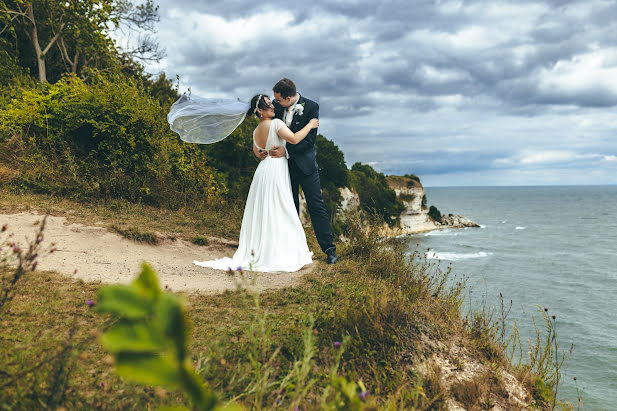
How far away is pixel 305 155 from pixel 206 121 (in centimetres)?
206

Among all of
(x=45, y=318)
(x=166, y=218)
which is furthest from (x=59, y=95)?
(x=45, y=318)

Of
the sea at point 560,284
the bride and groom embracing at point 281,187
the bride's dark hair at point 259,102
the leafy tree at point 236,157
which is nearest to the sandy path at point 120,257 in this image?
the bride and groom embracing at point 281,187

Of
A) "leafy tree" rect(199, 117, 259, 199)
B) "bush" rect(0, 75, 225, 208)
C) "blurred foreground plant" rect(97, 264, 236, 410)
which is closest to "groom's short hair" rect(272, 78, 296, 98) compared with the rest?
"bush" rect(0, 75, 225, 208)

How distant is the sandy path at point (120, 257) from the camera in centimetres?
580

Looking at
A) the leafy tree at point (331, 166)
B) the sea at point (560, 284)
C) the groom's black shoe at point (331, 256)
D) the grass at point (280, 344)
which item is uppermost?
the leafy tree at point (331, 166)

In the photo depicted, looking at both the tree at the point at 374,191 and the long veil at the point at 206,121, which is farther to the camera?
the tree at the point at 374,191

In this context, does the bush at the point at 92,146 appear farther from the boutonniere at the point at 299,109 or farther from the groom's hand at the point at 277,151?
the boutonniere at the point at 299,109

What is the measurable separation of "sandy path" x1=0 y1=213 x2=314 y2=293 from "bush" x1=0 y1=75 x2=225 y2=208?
221cm

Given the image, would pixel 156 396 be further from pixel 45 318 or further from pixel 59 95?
pixel 59 95

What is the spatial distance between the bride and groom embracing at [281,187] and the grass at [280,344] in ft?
2.40

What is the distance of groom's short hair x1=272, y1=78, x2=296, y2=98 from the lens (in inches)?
260

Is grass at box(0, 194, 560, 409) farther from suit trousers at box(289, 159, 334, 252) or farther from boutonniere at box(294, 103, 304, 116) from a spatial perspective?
boutonniere at box(294, 103, 304, 116)

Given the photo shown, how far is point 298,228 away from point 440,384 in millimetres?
3776

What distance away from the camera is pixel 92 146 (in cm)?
1046
